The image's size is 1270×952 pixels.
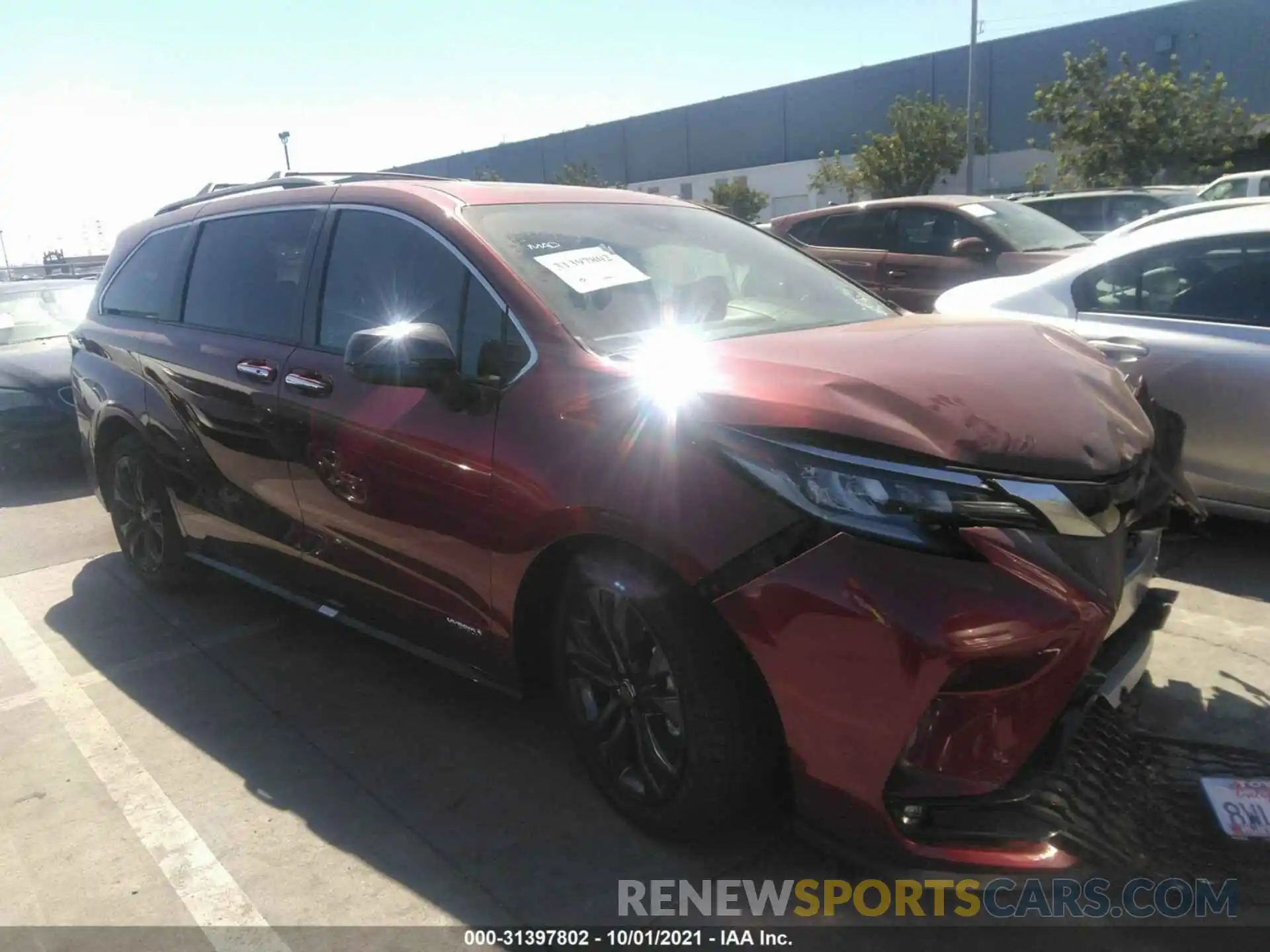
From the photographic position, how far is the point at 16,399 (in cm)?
746

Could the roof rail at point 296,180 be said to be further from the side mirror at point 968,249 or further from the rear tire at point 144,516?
the side mirror at point 968,249

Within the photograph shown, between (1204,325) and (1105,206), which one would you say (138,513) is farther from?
(1105,206)

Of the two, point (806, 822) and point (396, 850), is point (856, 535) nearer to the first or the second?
point (806, 822)

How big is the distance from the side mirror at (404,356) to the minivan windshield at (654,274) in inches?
12.8

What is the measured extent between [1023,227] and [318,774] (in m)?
7.46

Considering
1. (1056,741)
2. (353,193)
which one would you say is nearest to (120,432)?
(353,193)

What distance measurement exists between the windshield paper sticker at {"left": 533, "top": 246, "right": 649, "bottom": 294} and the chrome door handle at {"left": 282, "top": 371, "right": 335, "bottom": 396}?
890 millimetres

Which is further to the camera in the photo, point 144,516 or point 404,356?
point 144,516

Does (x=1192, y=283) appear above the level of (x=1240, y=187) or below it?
below

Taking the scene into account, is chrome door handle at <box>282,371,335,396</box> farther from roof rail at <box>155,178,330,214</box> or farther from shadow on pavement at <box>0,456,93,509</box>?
shadow on pavement at <box>0,456,93,509</box>

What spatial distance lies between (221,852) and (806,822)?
167 cm

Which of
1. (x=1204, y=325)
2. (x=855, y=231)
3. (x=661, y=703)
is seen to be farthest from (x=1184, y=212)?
(x=661, y=703)

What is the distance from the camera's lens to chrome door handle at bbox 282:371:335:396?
11.0ft

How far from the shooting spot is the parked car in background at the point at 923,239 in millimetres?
8242
